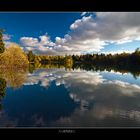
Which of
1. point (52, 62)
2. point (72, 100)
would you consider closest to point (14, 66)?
point (52, 62)

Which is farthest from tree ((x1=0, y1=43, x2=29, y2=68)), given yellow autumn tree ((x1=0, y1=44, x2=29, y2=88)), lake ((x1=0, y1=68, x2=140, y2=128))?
lake ((x1=0, y1=68, x2=140, y2=128))

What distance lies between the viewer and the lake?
2.84 metres

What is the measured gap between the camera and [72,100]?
9.76 feet

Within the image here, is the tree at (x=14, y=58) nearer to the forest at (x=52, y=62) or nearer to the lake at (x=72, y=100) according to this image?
the forest at (x=52, y=62)

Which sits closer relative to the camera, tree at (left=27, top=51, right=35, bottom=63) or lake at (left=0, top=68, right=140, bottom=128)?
lake at (left=0, top=68, right=140, bottom=128)

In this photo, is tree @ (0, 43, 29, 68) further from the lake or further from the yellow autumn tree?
the lake

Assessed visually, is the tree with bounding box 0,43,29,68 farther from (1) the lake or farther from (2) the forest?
(1) the lake

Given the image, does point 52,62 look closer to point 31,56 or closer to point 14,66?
point 31,56

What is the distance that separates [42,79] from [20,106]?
0.28m

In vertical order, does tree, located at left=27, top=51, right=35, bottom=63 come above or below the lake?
above

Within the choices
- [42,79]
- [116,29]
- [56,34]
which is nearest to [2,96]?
[42,79]

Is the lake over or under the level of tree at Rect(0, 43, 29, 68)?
under

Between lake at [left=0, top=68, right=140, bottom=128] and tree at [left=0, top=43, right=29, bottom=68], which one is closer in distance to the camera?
lake at [left=0, top=68, right=140, bottom=128]
